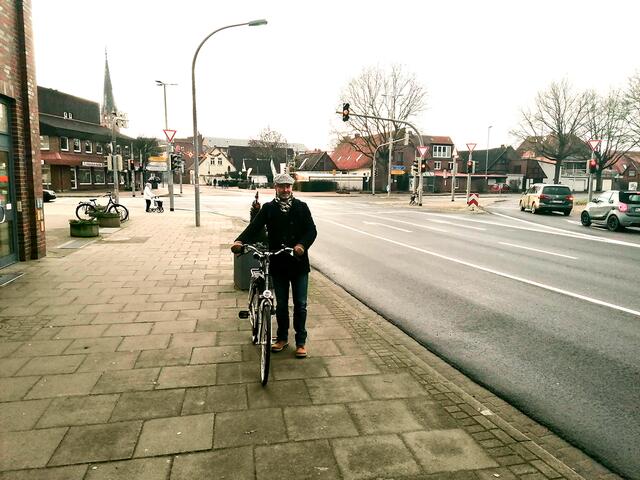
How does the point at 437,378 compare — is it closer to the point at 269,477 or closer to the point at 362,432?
the point at 362,432

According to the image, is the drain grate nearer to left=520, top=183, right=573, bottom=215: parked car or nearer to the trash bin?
the trash bin

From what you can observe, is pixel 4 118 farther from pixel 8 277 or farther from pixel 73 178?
pixel 73 178

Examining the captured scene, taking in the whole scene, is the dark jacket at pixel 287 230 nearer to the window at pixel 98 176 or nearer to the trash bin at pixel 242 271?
the trash bin at pixel 242 271

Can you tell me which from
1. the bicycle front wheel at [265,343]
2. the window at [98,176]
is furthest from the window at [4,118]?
the window at [98,176]

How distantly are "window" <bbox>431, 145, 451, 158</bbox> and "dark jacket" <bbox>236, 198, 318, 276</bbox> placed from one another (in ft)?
237

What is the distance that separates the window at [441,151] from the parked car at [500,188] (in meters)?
8.78

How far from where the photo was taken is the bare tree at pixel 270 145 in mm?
102000

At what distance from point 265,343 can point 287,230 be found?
121 centimetres

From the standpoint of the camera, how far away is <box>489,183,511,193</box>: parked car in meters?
74.2

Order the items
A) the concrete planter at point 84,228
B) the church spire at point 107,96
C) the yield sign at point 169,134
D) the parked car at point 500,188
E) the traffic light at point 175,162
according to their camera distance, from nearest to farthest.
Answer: the concrete planter at point 84,228, the yield sign at point 169,134, the traffic light at point 175,162, the parked car at point 500,188, the church spire at point 107,96

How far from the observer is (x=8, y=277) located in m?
8.59

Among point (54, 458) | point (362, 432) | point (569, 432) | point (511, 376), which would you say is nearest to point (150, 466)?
point (54, 458)

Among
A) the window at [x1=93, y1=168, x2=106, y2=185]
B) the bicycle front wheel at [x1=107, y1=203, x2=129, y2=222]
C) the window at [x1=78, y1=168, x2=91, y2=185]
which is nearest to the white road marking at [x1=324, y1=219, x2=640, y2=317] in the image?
the bicycle front wheel at [x1=107, y1=203, x2=129, y2=222]

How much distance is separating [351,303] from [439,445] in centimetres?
398
